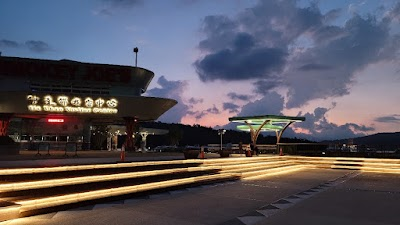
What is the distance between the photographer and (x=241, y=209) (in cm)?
917

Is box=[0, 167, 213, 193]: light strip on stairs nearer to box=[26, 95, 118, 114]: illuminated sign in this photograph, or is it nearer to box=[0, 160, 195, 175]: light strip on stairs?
box=[0, 160, 195, 175]: light strip on stairs

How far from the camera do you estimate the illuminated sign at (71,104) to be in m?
31.1

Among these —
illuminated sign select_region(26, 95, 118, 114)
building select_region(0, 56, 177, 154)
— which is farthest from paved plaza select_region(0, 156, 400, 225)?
building select_region(0, 56, 177, 154)

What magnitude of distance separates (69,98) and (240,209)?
26645mm

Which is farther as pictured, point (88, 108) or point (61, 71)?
point (61, 71)

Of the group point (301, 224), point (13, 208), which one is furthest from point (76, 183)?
point (301, 224)

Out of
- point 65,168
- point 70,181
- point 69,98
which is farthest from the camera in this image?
point 69,98

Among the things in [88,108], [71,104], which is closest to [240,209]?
[88,108]

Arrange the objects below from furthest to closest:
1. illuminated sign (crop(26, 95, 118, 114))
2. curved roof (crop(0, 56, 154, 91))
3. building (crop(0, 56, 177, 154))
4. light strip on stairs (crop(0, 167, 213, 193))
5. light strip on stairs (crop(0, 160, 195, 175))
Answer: curved roof (crop(0, 56, 154, 91)) → building (crop(0, 56, 177, 154)) → illuminated sign (crop(26, 95, 118, 114)) → light strip on stairs (crop(0, 160, 195, 175)) → light strip on stairs (crop(0, 167, 213, 193))

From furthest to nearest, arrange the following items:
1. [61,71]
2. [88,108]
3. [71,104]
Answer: [61,71] < [88,108] < [71,104]

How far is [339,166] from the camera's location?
88.8 ft

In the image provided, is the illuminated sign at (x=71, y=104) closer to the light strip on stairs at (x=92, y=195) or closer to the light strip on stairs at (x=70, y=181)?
the light strip on stairs at (x=92, y=195)

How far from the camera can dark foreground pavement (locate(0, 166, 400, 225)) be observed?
7.76 metres

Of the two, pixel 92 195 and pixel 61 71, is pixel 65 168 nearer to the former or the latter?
pixel 92 195
